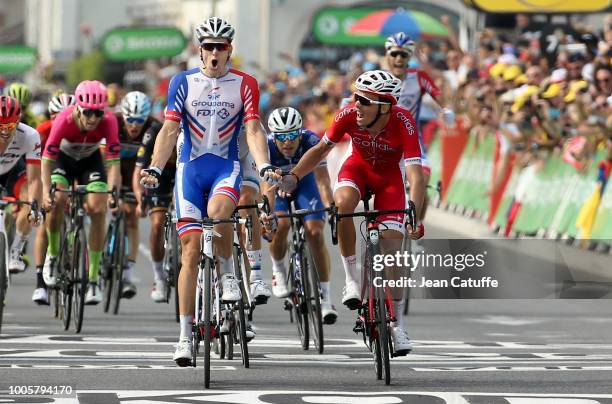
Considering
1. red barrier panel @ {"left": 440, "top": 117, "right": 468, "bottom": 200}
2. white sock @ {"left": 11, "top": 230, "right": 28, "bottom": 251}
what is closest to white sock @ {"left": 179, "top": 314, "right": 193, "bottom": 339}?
white sock @ {"left": 11, "top": 230, "right": 28, "bottom": 251}

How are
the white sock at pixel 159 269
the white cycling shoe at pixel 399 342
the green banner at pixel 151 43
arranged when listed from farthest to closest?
the green banner at pixel 151 43, the white sock at pixel 159 269, the white cycling shoe at pixel 399 342

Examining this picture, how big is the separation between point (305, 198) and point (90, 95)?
2.00 m

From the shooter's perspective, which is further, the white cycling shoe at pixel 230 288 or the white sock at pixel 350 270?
the white sock at pixel 350 270

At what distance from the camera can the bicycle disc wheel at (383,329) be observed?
10.6 metres

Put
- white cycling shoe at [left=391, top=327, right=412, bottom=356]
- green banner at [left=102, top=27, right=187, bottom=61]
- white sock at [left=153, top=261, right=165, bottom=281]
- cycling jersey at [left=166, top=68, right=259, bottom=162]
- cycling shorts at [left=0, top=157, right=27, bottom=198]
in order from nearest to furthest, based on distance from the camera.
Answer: white cycling shoe at [left=391, top=327, right=412, bottom=356] < cycling jersey at [left=166, top=68, right=259, bottom=162] < cycling shorts at [left=0, top=157, right=27, bottom=198] < white sock at [left=153, top=261, right=165, bottom=281] < green banner at [left=102, top=27, right=187, bottom=61]

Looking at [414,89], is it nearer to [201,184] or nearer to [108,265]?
[108,265]

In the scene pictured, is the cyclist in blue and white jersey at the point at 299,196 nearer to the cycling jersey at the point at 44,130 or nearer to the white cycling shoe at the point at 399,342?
the white cycling shoe at the point at 399,342

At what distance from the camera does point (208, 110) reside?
37.6ft

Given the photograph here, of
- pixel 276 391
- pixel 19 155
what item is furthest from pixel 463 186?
pixel 276 391

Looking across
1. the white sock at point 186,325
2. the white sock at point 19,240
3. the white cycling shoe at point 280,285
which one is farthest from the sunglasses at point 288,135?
the white sock at point 186,325

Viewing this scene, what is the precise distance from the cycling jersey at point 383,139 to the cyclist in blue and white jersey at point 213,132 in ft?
1.88

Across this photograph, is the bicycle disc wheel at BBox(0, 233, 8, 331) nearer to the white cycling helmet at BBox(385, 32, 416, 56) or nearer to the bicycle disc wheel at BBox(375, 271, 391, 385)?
the bicycle disc wheel at BBox(375, 271, 391, 385)

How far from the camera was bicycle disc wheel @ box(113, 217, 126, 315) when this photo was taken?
15.8 metres

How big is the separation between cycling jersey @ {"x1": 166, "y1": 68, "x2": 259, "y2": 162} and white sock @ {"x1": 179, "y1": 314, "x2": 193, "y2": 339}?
115 centimetres
